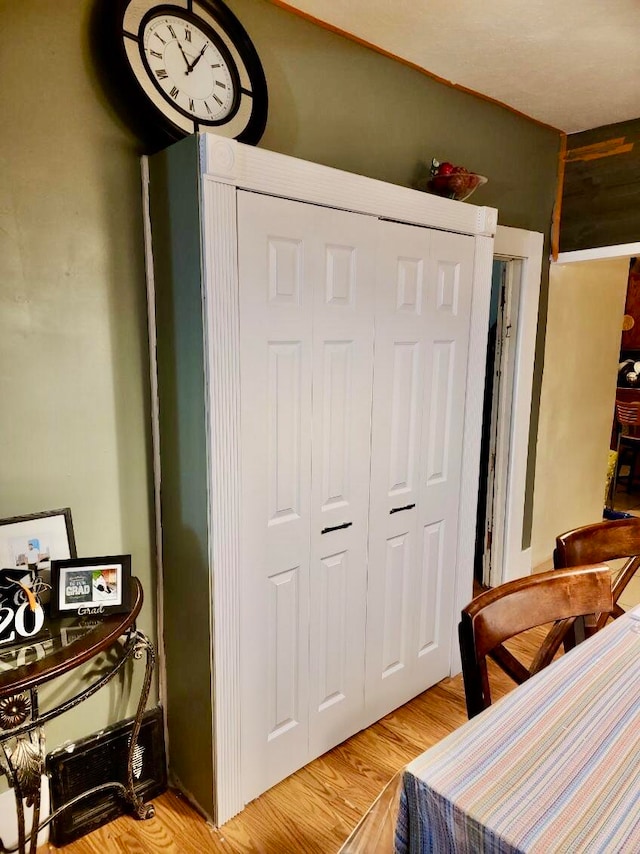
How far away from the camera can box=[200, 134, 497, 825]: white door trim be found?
146cm

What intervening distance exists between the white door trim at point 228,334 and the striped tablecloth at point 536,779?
81cm

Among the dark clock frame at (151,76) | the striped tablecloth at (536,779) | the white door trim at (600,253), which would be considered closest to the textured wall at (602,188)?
the white door trim at (600,253)

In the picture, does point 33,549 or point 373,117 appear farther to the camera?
point 373,117

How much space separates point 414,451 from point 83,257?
4.14ft

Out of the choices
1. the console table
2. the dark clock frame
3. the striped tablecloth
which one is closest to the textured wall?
the dark clock frame

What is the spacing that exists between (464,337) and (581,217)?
4.21 ft

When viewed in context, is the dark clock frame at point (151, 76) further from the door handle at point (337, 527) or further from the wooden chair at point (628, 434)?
the wooden chair at point (628, 434)

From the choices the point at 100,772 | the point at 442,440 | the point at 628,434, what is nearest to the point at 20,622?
the point at 100,772

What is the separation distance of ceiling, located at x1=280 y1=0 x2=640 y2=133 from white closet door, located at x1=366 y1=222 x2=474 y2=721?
66 centimetres

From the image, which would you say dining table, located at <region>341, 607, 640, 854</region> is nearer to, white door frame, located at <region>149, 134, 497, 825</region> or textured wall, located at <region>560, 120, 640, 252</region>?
white door frame, located at <region>149, 134, 497, 825</region>

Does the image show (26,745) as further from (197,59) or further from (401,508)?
(197,59)

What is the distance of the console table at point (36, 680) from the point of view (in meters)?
1.22

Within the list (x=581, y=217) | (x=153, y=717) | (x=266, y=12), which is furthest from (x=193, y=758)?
(x=581, y=217)

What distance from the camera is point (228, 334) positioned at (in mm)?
1516
